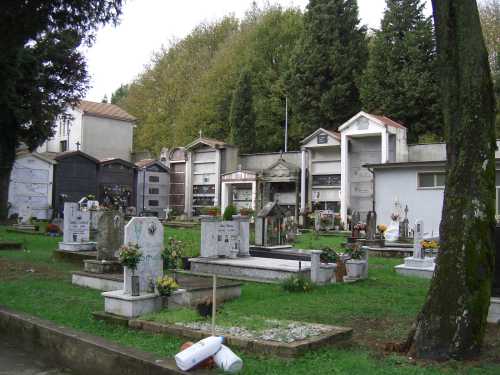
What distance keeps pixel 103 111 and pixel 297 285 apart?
3387 centimetres

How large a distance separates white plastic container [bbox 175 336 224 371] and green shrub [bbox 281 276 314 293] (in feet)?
16.2

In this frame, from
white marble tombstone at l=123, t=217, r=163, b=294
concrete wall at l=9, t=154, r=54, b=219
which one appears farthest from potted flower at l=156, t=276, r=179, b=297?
concrete wall at l=9, t=154, r=54, b=219

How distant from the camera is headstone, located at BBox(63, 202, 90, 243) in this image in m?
15.2

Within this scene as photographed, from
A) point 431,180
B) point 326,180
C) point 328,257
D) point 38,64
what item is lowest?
point 328,257

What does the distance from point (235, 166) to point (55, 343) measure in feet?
86.5

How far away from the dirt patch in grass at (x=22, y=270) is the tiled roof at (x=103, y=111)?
27684 mm

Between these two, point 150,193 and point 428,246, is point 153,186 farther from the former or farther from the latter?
point 428,246

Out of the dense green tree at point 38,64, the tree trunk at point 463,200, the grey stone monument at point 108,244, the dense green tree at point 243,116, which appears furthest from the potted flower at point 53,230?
the tree trunk at point 463,200

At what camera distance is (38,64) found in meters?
20.1

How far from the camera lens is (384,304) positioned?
28.5ft

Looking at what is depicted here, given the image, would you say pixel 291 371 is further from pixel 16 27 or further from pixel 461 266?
pixel 16 27

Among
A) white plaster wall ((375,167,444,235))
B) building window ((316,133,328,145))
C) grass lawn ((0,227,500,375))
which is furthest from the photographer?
building window ((316,133,328,145))

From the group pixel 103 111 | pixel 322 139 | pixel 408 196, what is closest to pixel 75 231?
pixel 408 196

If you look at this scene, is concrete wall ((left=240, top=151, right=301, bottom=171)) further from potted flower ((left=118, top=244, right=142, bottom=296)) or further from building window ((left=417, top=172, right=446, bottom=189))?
potted flower ((left=118, top=244, right=142, bottom=296))
